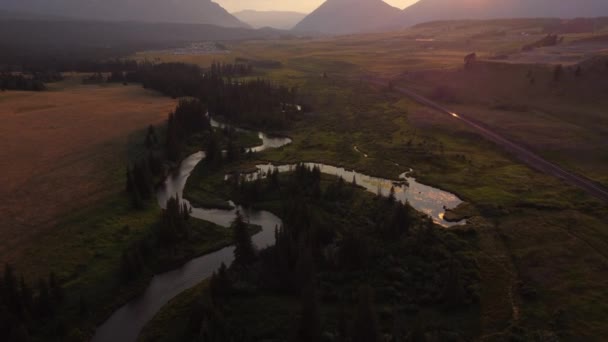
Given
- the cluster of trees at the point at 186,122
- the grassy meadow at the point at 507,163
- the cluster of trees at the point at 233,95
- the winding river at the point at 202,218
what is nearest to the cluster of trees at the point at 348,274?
the winding river at the point at 202,218

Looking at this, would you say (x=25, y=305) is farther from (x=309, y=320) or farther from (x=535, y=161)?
(x=535, y=161)

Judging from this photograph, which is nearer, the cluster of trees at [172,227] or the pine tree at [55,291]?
the pine tree at [55,291]

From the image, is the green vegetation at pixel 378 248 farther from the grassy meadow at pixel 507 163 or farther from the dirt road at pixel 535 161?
the dirt road at pixel 535 161

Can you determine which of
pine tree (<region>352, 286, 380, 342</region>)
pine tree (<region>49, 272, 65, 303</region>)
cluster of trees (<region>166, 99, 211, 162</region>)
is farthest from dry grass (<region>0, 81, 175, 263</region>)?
pine tree (<region>352, 286, 380, 342</region>)

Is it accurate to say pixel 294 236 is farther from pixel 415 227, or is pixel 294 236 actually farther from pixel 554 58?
pixel 554 58

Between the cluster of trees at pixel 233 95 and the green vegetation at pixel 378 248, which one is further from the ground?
the cluster of trees at pixel 233 95

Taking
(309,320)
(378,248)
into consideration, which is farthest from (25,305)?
(378,248)
